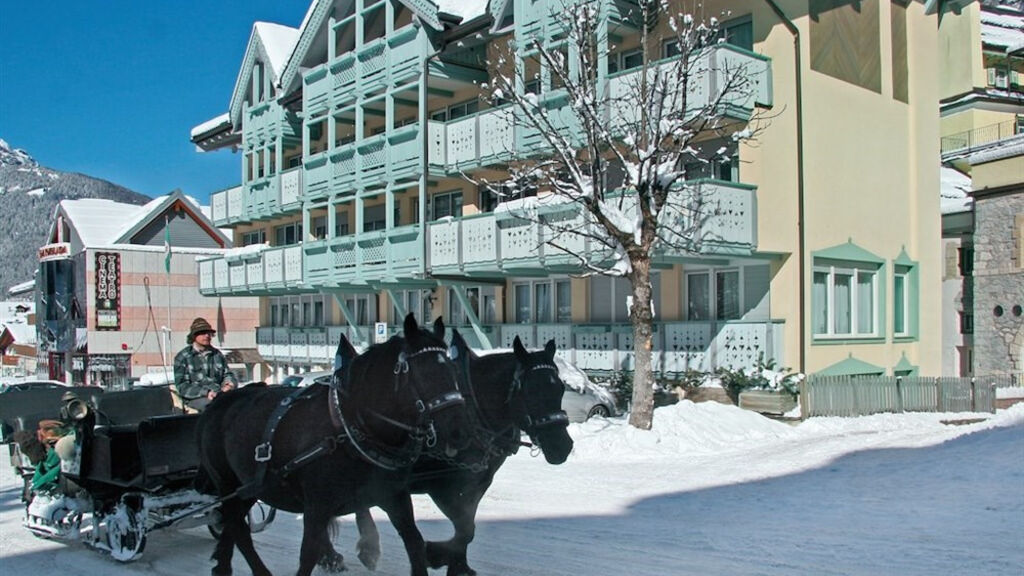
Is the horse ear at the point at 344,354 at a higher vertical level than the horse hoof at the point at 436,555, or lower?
higher

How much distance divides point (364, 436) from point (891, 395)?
711 inches

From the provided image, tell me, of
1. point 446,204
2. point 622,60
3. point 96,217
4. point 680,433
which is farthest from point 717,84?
point 96,217

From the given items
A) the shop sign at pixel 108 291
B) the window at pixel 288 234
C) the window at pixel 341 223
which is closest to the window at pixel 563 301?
the window at pixel 341 223

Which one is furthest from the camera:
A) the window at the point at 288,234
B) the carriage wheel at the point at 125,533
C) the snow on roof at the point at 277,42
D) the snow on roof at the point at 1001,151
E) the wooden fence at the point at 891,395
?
the window at the point at 288,234

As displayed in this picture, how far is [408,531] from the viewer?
6.95 meters

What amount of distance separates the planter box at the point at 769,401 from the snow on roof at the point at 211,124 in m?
Answer: 26.9

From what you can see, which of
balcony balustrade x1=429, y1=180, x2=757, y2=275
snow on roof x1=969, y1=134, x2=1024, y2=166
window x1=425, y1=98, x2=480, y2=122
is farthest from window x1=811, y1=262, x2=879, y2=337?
window x1=425, y1=98, x2=480, y2=122

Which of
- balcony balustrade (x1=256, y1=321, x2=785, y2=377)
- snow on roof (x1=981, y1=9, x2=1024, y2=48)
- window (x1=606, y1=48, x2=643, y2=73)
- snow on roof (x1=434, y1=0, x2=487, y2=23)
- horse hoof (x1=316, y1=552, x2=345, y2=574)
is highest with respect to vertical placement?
snow on roof (x1=981, y1=9, x2=1024, y2=48)

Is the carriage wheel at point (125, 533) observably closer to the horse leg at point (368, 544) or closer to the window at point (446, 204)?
the horse leg at point (368, 544)

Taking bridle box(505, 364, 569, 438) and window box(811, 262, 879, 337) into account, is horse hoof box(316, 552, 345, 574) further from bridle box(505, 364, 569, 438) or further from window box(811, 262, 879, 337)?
window box(811, 262, 879, 337)

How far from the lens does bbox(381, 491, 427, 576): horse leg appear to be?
270 inches

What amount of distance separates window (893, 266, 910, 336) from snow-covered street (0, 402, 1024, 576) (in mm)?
Result: 8652

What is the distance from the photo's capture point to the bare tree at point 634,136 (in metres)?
18.0

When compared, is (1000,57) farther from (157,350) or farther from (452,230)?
(157,350)
